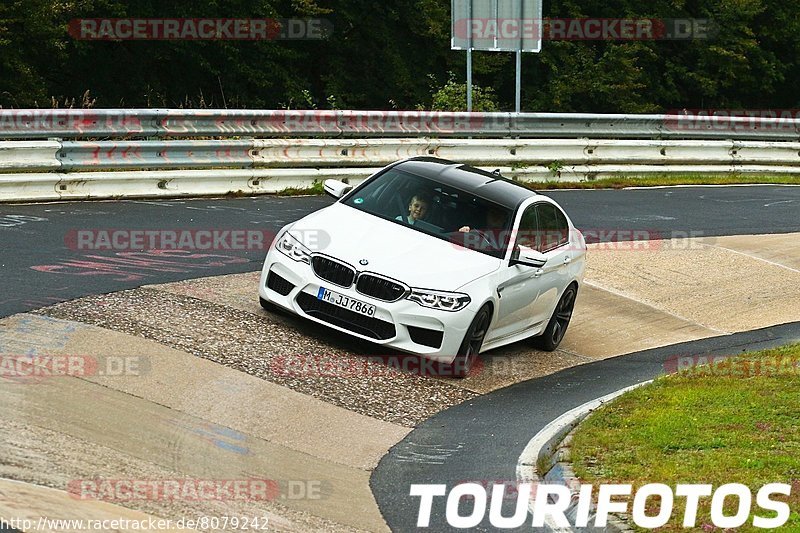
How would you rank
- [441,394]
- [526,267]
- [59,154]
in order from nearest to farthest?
1. [441,394]
2. [526,267]
3. [59,154]

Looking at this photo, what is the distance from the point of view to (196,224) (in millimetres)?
15594

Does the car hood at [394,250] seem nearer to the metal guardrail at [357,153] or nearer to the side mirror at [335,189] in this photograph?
the side mirror at [335,189]

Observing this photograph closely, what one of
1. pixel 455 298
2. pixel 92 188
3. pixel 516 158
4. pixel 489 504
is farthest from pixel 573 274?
pixel 516 158

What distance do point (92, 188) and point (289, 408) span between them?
7.83 meters

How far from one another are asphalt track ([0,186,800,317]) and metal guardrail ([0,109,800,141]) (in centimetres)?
108

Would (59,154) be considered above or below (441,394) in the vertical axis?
above

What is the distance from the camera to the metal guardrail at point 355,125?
1666cm

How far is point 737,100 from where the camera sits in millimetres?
53281

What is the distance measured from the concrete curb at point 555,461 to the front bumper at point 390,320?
118 centimetres

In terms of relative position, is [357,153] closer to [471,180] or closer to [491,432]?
[471,180]

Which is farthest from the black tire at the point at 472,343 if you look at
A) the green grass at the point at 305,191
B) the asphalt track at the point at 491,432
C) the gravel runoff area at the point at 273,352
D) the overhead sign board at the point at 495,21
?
the overhead sign board at the point at 495,21

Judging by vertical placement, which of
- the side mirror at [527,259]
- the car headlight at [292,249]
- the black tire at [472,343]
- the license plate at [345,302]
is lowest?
the black tire at [472,343]

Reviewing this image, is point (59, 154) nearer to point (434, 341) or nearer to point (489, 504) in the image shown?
point (434, 341)

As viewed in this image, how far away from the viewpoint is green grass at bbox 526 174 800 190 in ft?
75.2
